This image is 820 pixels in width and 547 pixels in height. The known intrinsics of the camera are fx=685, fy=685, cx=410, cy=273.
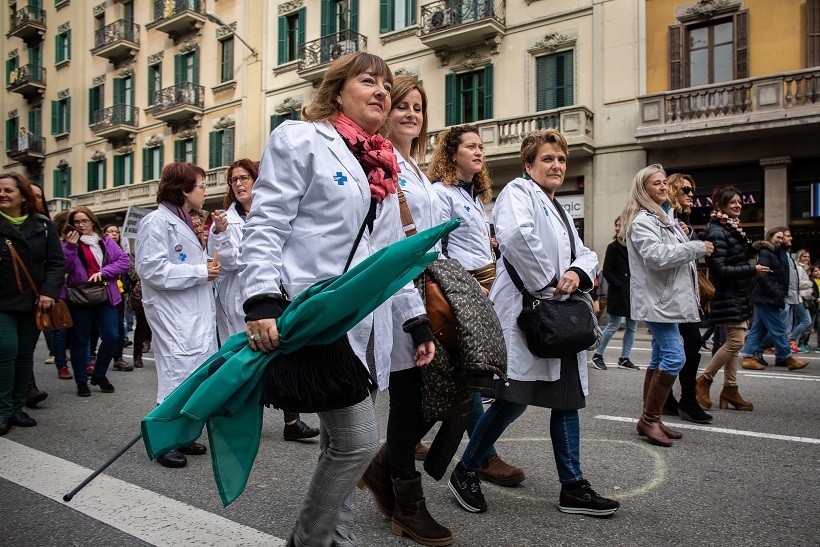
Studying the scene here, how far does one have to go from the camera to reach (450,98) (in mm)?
21781

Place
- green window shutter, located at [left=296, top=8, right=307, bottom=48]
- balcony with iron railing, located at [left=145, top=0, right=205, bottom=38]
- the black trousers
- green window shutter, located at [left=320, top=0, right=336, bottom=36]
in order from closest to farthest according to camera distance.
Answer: the black trousers
green window shutter, located at [left=320, top=0, right=336, bottom=36]
green window shutter, located at [left=296, top=8, right=307, bottom=48]
balcony with iron railing, located at [left=145, top=0, right=205, bottom=38]

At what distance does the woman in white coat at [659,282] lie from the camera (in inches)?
190

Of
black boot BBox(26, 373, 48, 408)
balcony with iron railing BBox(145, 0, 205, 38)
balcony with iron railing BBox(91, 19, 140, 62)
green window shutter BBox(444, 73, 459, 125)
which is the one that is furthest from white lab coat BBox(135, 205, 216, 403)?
Answer: balcony with iron railing BBox(91, 19, 140, 62)

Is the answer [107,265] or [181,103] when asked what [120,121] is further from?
[107,265]

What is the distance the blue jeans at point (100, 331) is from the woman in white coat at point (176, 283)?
2872 mm

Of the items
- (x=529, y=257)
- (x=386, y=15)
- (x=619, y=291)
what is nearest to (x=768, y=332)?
(x=619, y=291)

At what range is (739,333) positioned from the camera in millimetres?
5852

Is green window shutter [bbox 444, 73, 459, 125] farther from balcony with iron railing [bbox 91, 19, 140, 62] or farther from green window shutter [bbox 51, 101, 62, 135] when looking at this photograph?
green window shutter [bbox 51, 101, 62, 135]

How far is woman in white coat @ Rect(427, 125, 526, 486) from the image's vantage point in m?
4.62

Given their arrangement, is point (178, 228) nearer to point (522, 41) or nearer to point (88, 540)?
point (88, 540)

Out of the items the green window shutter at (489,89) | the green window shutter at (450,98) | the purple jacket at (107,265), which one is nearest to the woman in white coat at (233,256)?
the purple jacket at (107,265)

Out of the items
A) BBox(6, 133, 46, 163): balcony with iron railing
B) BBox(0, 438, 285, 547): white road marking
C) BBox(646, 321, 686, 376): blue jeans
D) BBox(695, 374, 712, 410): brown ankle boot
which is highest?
BBox(6, 133, 46, 163): balcony with iron railing

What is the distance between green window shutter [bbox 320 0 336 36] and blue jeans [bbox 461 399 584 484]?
2355 cm

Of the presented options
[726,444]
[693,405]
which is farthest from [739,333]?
Result: [726,444]
